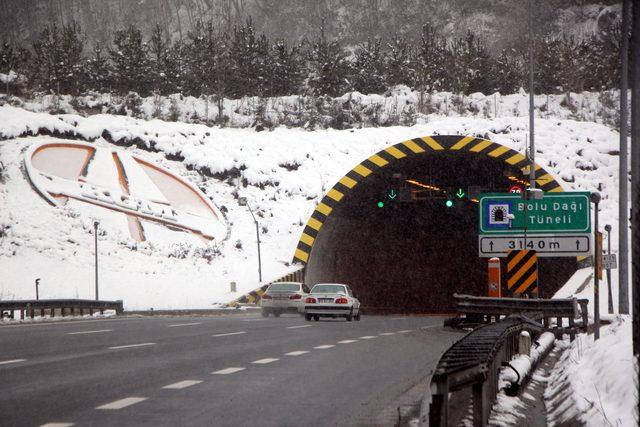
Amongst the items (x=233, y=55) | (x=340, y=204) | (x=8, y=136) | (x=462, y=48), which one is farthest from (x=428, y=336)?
(x=462, y=48)

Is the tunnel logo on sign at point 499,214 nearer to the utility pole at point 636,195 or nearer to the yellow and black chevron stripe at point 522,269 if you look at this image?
the yellow and black chevron stripe at point 522,269

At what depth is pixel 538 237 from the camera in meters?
29.1

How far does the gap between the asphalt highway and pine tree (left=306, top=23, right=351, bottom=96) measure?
8778 centimetres

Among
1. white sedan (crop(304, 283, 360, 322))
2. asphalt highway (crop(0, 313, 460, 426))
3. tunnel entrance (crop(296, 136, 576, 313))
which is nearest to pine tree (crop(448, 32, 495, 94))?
tunnel entrance (crop(296, 136, 576, 313))

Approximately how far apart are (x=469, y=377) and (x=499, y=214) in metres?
22.8

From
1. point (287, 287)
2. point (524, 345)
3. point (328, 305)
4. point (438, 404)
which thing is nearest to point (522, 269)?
point (328, 305)

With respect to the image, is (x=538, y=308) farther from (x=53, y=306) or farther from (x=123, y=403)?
(x=53, y=306)

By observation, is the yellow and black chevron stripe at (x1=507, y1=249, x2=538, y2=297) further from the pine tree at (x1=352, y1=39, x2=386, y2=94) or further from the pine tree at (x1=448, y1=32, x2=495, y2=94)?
the pine tree at (x1=448, y1=32, x2=495, y2=94)

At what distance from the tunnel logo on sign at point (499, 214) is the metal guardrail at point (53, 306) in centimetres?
1522

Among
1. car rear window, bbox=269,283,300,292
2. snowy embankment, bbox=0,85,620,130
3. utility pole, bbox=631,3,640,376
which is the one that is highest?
snowy embankment, bbox=0,85,620,130

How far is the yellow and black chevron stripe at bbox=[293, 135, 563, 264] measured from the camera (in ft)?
147

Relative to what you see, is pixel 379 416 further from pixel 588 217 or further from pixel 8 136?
pixel 8 136

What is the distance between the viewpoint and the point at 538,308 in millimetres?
23734

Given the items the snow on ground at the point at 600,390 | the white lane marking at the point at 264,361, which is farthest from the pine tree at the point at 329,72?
the snow on ground at the point at 600,390
